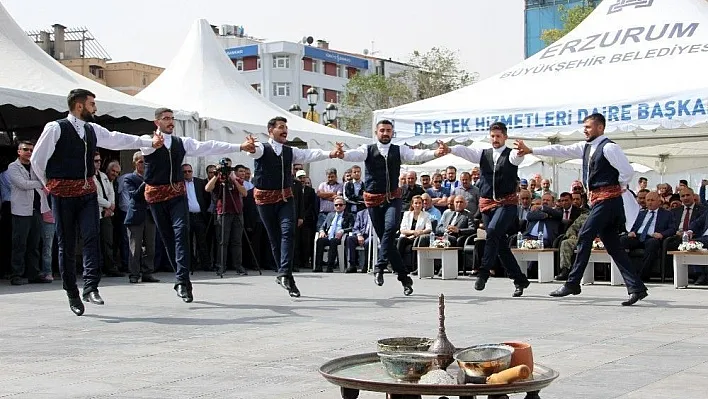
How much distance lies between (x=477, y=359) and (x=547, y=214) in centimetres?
1070

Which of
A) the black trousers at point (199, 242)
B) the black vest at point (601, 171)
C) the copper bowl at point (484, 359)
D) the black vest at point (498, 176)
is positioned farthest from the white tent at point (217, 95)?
the copper bowl at point (484, 359)

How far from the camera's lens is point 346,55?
351 ft

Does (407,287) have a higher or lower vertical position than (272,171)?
lower

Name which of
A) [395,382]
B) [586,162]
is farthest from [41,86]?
[395,382]

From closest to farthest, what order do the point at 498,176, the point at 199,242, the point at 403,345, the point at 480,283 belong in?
the point at 403,345, the point at 498,176, the point at 480,283, the point at 199,242

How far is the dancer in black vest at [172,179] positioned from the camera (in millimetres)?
10188

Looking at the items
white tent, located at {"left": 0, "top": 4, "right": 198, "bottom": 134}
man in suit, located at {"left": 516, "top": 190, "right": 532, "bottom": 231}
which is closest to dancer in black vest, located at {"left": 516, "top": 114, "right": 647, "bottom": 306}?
man in suit, located at {"left": 516, "top": 190, "right": 532, "bottom": 231}

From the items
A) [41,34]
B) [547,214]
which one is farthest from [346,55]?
[547,214]

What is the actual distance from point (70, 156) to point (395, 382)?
6.17m

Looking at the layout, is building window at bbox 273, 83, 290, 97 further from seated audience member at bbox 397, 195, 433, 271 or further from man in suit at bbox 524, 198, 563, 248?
man in suit at bbox 524, 198, 563, 248

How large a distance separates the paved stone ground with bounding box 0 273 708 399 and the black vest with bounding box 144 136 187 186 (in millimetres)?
1263

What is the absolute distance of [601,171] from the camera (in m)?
10.0

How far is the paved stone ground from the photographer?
5637 millimetres

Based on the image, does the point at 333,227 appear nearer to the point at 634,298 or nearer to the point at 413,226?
the point at 413,226
